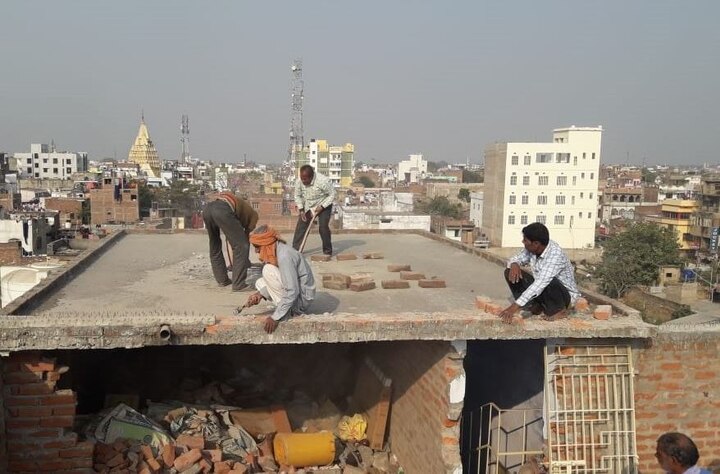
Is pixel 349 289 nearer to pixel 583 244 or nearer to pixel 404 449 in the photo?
pixel 404 449

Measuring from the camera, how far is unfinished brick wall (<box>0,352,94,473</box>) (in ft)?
15.3

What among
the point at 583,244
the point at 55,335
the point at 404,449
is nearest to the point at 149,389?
the point at 55,335

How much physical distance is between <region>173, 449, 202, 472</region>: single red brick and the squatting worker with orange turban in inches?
53.9

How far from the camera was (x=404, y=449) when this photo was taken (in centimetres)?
613

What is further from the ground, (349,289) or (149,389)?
(349,289)

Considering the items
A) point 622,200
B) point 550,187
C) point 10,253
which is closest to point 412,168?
point 622,200

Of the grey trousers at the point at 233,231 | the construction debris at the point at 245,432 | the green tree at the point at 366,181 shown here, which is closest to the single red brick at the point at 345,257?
the construction debris at the point at 245,432

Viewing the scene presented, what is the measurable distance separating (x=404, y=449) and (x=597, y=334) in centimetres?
229

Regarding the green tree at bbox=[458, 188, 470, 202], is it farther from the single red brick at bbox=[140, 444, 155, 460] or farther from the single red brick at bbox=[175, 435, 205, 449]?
the single red brick at bbox=[140, 444, 155, 460]

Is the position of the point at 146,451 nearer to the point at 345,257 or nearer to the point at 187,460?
the point at 187,460

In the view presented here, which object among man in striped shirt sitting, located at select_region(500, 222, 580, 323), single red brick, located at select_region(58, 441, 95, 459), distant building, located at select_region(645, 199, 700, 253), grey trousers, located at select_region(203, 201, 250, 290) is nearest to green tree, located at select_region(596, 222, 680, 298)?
distant building, located at select_region(645, 199, 700, 253)

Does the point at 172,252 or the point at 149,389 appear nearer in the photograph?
the point at 149,389

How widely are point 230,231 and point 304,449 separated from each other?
2387mm

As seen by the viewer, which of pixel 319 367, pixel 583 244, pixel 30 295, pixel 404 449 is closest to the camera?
pixel 30 295
